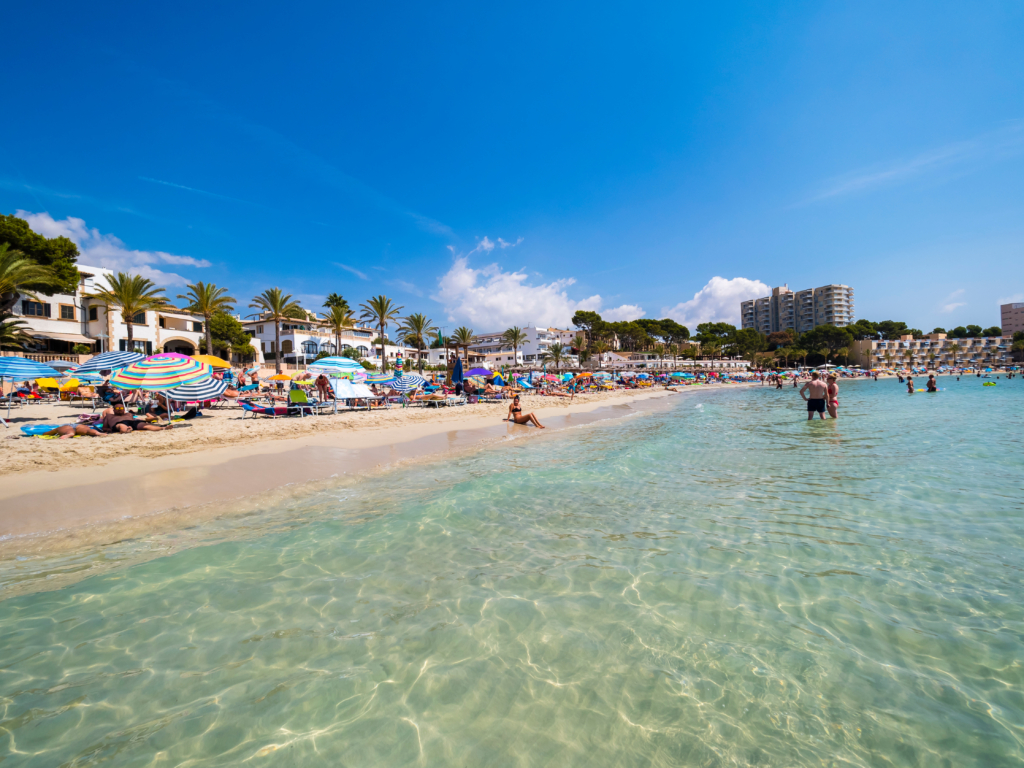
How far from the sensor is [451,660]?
A: 328 cm

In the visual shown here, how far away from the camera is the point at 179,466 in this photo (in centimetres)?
917

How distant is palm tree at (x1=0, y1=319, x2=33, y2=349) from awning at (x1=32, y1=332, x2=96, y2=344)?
1856mm

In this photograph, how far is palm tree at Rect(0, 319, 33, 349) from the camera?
27523 millimetres

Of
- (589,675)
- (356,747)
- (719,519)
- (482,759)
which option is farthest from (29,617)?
(719,519)

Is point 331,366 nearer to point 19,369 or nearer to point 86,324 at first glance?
point 19,369

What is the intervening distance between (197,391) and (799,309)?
166 meters

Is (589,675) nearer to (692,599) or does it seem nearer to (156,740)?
(692,599)

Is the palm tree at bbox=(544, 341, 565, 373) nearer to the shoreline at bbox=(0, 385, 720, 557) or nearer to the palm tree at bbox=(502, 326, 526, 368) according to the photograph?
the palm tree at bbox=(502, 326, 526, 368)

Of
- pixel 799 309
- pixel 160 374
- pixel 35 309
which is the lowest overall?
pixel 160 374

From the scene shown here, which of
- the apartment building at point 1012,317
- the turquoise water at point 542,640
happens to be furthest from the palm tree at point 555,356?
the apartment building at point 1012,317

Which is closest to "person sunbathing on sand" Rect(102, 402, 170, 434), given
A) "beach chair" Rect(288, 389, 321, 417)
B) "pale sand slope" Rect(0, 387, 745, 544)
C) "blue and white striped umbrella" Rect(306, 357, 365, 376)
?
"pale sand slope" Rect(0, 387, 745, 544)

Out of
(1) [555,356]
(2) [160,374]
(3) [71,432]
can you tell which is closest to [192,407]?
(2) [160,374]

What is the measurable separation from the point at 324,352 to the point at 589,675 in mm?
62777

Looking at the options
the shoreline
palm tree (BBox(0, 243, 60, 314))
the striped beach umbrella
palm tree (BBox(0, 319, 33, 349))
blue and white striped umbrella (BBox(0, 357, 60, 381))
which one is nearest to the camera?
the shoreline
